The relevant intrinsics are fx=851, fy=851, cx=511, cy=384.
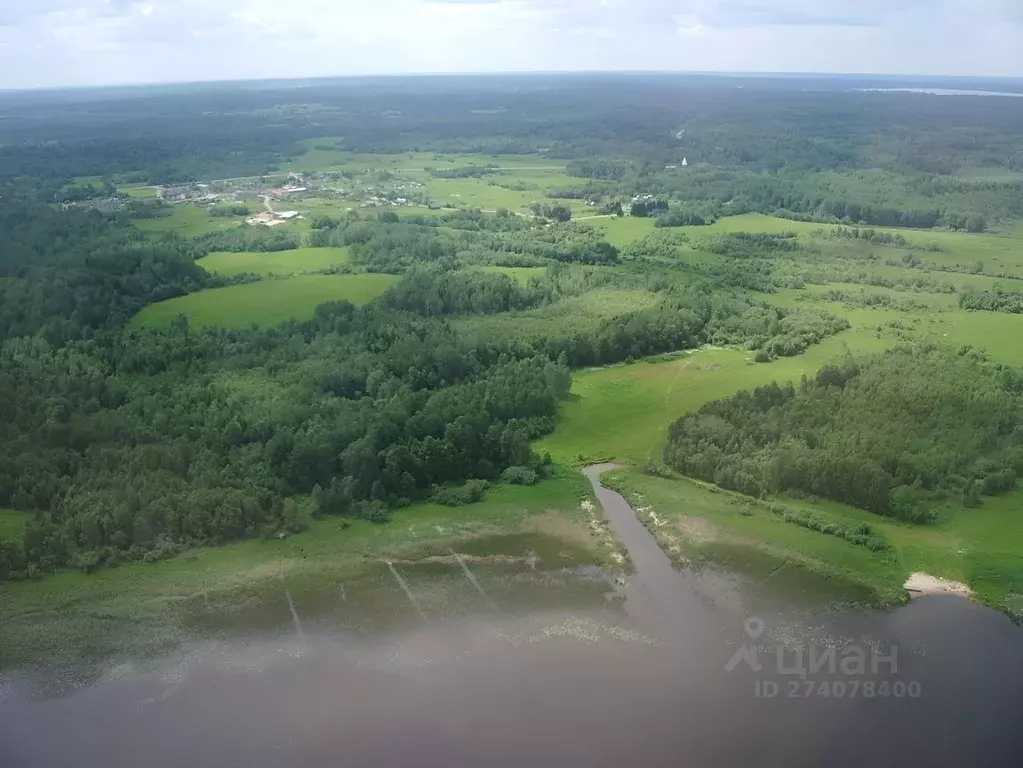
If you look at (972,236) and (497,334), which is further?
(972,236)

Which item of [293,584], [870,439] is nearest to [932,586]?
[870,439]

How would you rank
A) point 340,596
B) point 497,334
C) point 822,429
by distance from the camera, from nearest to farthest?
point 340,596 < point 822,429 < point 497,334

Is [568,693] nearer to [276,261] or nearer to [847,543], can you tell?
[847,543]

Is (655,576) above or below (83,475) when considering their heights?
below

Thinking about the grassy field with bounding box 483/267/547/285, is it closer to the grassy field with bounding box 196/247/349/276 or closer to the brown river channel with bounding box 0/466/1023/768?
the grassy field with bounding box 196/247/349/276

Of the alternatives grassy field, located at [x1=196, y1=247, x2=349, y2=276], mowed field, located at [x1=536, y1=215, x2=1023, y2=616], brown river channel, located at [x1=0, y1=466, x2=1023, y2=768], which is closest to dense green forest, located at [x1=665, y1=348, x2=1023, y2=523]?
mowed field, located at [x1=536, y1=215, x2=1023, y2=616]

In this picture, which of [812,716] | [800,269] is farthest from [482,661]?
[800,269]

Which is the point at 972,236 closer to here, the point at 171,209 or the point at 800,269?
the point at 800,269
